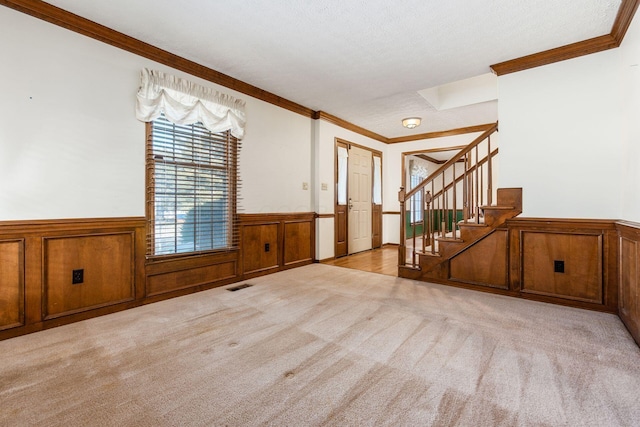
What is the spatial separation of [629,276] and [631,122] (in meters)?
1.23

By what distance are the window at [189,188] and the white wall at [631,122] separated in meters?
3.76

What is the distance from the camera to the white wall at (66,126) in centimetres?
223

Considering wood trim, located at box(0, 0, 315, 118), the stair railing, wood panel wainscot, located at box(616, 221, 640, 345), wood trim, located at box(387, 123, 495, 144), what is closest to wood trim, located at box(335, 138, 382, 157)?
wood trim, located at box(387, 123, 495, 144)

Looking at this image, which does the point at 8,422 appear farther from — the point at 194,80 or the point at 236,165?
A: the point at 194,80

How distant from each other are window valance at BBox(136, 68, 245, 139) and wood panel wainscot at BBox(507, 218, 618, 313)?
11.2ft

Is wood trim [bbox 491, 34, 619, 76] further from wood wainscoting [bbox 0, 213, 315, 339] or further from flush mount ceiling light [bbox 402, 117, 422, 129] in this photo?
wood wainscoting [bbox 0, 213, 315, 339]

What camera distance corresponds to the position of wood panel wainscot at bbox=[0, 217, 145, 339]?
2.25 metres

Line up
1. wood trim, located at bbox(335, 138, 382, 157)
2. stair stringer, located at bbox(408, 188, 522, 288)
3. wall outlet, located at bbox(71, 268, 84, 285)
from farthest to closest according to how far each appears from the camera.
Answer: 1. wood trim, located at bbox(335, 138, 382, 157)
2. stair stringer, located at bbox(408, 188, 522, 288)
3. wall outlet, located at bbox(71, 268, 84, 285)

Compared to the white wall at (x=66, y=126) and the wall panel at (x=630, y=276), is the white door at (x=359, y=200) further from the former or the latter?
the wall panel at (x=630, y=276)

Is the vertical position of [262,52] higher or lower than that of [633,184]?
higher

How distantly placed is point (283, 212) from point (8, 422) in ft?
11.0

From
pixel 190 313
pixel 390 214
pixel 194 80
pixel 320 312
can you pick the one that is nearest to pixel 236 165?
pixel 194 80

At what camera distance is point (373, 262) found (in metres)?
5.11

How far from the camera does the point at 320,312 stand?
108 inches
